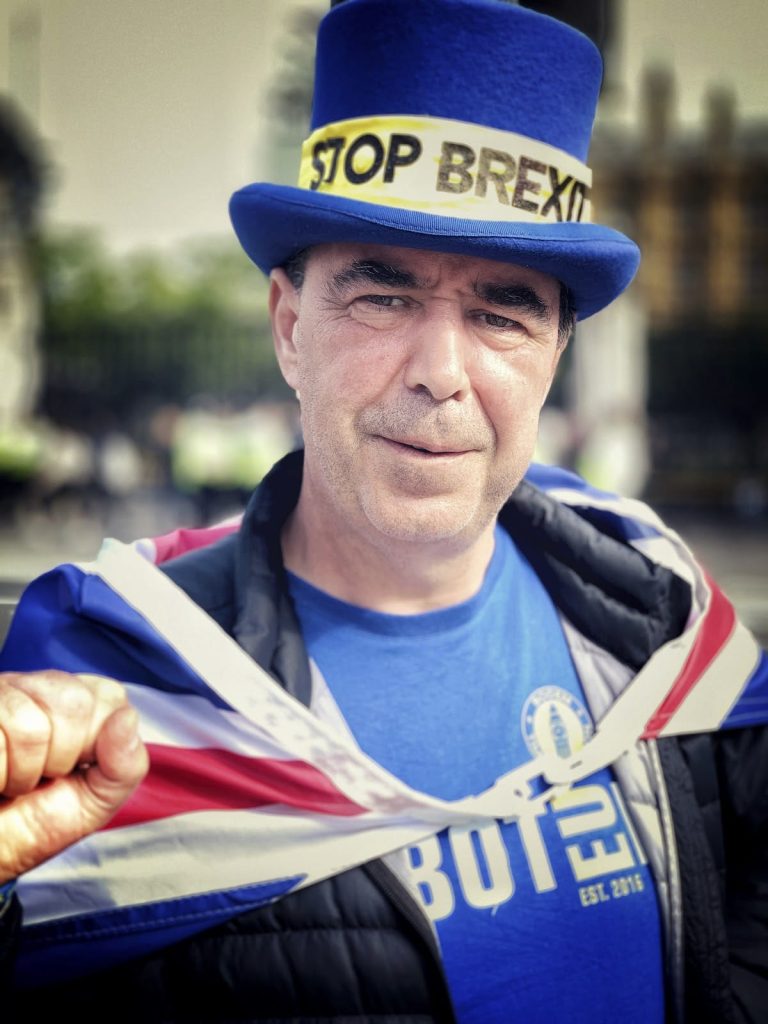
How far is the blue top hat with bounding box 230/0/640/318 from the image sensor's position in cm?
114

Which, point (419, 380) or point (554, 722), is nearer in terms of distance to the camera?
point (419, 380)

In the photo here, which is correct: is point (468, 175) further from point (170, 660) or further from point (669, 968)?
point (669, 968)

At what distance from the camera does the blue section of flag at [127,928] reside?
3.97 ft

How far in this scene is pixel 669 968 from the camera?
1.32 m

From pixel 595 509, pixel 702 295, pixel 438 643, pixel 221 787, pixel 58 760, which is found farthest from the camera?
pixel 702 295

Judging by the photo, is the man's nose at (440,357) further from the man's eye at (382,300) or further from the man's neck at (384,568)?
the man's neck at (384,568)

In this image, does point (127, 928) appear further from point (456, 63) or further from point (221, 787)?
point (456, 63)

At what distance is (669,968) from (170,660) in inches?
28.9

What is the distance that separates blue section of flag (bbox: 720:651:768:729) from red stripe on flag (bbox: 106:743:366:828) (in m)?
0.55

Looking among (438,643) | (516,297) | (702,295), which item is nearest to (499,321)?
(516,297)

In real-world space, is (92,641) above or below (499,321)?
below

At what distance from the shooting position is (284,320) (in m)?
1.31

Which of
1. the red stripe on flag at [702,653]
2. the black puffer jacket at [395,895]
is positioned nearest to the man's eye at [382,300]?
the black puffer jacket at [395,895]

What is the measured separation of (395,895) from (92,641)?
0.46 metres
